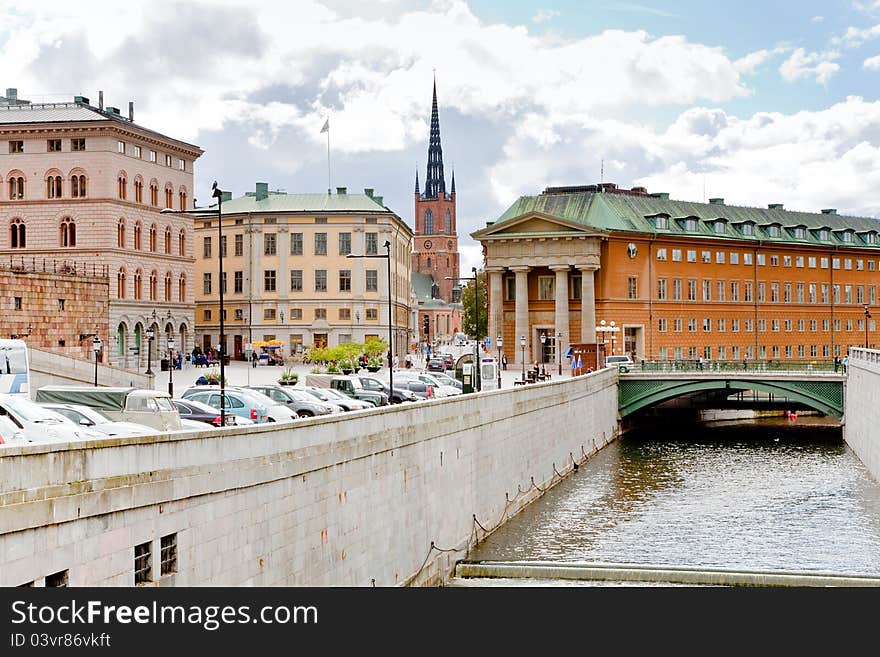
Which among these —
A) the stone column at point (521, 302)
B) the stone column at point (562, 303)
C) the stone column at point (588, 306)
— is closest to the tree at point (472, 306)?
the stone column at point (521, 302)

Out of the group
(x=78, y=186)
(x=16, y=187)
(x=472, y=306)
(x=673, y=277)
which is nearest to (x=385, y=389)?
(x=78, y=186)

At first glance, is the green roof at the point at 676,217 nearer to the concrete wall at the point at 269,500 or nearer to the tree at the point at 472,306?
the tree at the point at 472,306

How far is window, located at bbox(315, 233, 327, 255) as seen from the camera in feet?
407

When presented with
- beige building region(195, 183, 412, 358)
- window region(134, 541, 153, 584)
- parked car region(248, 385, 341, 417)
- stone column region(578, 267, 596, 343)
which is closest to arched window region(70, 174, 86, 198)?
beige building region(195, 183, 412, 358)

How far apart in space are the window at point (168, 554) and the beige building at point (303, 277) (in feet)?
332

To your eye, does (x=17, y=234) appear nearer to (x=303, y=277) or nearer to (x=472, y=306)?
(x=303, y=277)

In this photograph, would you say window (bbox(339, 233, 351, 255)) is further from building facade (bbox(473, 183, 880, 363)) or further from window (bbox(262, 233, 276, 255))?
building facade (bbox(473, 183, 880, 363))

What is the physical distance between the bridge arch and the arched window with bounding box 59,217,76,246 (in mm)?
42198

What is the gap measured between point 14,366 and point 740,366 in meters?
55.3

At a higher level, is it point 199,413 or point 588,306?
point 588,306

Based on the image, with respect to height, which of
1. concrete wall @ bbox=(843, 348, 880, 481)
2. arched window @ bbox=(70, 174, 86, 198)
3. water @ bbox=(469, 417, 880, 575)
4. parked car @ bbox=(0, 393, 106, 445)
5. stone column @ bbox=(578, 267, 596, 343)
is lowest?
water @ bbox=(469, 417, 880, 575)

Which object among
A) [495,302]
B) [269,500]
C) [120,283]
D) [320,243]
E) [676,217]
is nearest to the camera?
[269,500]

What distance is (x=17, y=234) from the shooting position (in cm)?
9619
